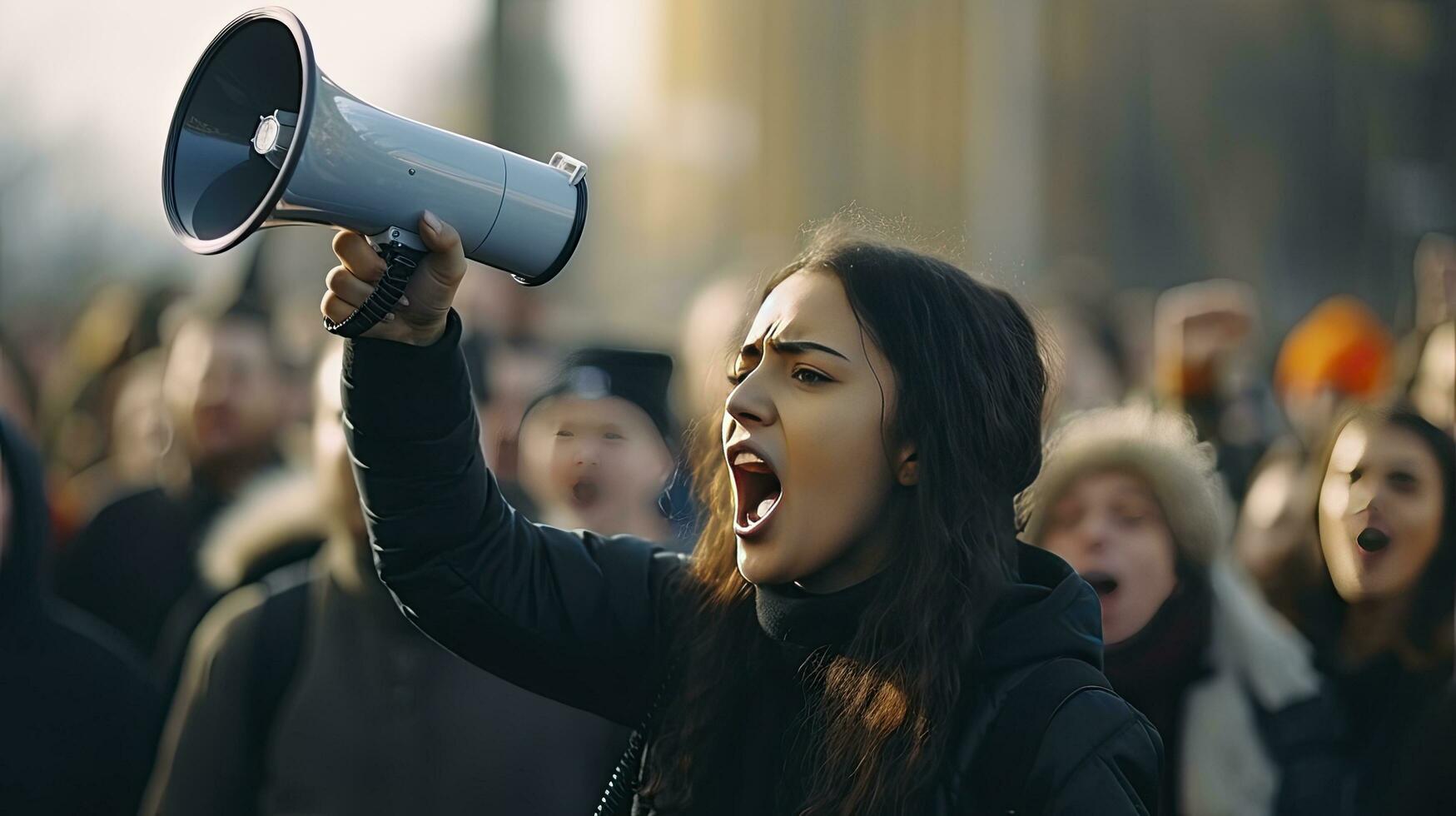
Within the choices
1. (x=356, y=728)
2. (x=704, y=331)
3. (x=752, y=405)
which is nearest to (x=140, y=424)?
(x=704, y=331)

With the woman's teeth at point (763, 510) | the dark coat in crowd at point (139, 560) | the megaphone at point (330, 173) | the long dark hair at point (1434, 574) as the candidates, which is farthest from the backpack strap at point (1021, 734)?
the dark coat in crowd at point (139, 560)

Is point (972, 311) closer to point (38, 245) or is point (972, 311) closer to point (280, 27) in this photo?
point (280, 27)

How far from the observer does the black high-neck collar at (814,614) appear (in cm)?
229

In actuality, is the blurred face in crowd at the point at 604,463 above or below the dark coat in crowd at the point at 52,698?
above

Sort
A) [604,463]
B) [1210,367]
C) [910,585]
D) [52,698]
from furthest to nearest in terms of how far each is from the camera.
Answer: [1210,367], [604,463], [52,698], [910,585]

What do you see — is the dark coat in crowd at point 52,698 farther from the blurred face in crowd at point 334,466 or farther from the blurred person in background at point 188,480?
the blurred person in background at point 188,480

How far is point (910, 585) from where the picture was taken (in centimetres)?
226

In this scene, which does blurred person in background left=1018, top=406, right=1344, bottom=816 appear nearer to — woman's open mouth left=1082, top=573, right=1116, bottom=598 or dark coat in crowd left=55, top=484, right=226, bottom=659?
woman's open mouth left=1082, top=573, right=1116, bottom=598

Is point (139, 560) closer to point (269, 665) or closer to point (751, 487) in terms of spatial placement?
point (269, 665)

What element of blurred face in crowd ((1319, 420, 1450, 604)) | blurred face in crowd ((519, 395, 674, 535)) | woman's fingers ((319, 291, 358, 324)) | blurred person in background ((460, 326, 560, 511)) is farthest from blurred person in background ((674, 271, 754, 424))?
woman's fingers ((319, 291, 358, 324))

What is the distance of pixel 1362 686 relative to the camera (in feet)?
12.5

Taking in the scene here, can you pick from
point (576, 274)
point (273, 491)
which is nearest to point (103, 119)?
point (576, 274)

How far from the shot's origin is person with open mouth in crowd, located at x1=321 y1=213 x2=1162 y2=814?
84.6 inches

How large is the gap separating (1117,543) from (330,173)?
2.14m
